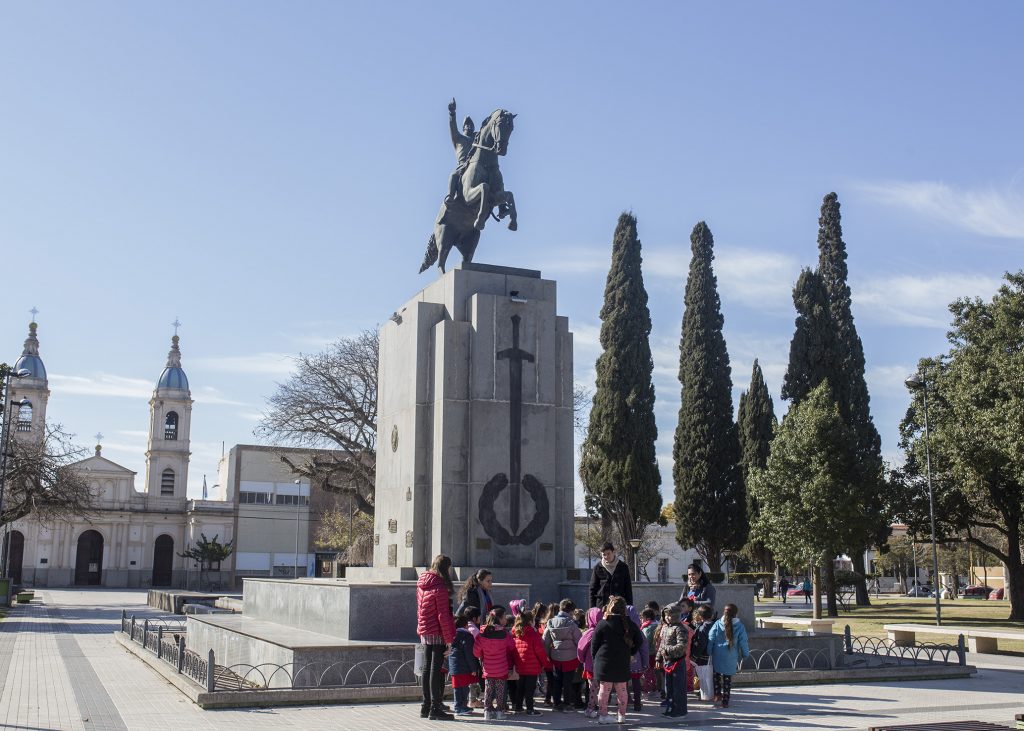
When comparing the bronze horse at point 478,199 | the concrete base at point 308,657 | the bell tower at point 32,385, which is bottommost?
the concrete base at point 308,657

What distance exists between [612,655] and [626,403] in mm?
28703

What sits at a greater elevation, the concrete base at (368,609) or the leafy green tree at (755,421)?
the leafy green tree at (755,421)

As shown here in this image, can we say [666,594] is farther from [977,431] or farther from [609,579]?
[977,431]

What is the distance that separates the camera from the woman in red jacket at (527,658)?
1099 cm

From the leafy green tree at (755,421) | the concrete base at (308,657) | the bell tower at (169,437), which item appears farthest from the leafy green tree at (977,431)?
the bell tower at (169,437)

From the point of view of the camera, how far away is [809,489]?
32.8 m

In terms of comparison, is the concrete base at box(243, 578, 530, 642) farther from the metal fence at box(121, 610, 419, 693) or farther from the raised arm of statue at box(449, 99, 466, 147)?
the raised arm of statue at box(449, 99, 466, 147)

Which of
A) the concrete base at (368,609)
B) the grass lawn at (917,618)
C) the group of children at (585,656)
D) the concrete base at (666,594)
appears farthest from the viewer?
the grass lawn at (917,618)

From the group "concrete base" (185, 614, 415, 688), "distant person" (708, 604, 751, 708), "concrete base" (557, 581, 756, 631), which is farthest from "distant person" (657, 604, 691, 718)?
"concrete base" (557, 581, 756, 631)

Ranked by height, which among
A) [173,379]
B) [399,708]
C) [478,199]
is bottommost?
[399,708]

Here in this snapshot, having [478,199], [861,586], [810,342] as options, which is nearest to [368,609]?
[478,199]

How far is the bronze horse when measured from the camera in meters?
17.5

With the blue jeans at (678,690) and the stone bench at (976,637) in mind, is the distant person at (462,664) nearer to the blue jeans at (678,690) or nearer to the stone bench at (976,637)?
the blue jeans at (678,690)

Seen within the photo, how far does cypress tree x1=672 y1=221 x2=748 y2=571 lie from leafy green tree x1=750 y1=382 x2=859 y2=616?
7294 mm
